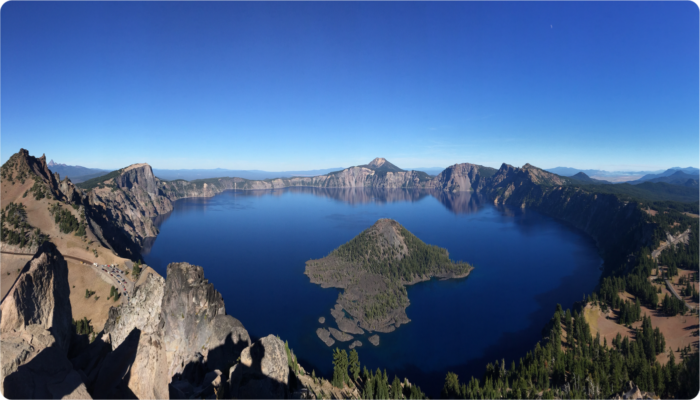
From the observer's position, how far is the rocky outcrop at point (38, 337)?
12.8 meters

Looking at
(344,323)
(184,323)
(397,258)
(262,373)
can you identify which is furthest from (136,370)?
(397,258)

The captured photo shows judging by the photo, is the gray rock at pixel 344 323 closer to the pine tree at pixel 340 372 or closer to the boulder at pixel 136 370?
the pine tree at pixel 340 372

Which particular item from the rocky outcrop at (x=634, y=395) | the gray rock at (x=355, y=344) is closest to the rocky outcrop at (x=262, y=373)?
the gray rock at (x=355, y=344)

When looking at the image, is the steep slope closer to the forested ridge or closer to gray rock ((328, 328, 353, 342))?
gray rock ((328, 328, 353, 342))

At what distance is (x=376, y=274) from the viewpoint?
111 metres

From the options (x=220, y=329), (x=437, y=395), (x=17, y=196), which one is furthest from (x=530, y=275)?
(x=17, y=196)

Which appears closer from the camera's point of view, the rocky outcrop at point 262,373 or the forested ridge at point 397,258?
the rocky outcrop at point 262,373

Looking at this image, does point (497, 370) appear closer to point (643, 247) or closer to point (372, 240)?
point (372, 240)

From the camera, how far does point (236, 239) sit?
17162 cm

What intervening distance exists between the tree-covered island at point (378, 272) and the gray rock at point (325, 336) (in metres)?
4.36

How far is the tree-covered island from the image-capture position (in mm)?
84625

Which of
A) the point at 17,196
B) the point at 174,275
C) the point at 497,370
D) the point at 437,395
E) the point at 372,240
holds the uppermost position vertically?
the point at 17,196

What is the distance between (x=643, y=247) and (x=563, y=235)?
262 ft

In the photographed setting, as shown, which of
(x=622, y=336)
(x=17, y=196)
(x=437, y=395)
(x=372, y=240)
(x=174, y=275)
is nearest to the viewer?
(x=174, y=275)
